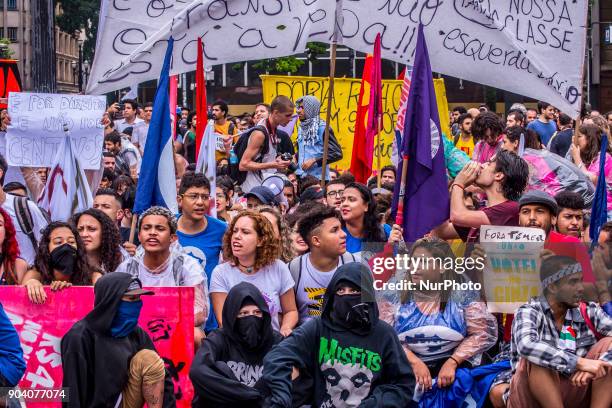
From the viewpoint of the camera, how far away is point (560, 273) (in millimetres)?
7148

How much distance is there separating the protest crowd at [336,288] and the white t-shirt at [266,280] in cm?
1

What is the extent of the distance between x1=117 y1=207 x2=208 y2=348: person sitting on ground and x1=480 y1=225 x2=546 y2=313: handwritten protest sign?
1790 millimetres

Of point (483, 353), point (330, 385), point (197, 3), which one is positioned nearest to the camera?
point (330, 385)

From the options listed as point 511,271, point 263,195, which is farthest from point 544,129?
point 511,271

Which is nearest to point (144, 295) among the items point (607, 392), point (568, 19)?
point (607, 392)

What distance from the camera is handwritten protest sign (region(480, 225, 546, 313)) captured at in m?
7.30

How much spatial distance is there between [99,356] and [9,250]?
56.9 inches

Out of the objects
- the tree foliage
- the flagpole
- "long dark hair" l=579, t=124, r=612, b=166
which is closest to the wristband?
the flagpole

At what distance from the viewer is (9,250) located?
794 centimetres

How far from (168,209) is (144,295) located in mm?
1396

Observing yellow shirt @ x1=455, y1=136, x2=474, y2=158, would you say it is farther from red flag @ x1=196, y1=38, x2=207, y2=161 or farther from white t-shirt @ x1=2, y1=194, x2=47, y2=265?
white t-shirt @ x1=2, y1=194, x2=47, y2=265

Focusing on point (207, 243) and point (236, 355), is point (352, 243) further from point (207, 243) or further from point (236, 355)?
point (236, 355)

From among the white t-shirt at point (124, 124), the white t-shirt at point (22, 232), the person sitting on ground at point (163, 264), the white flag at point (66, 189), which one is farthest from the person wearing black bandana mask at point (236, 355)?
the white t-shirt at point (124, 124)

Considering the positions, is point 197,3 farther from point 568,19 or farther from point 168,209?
point 568,19
